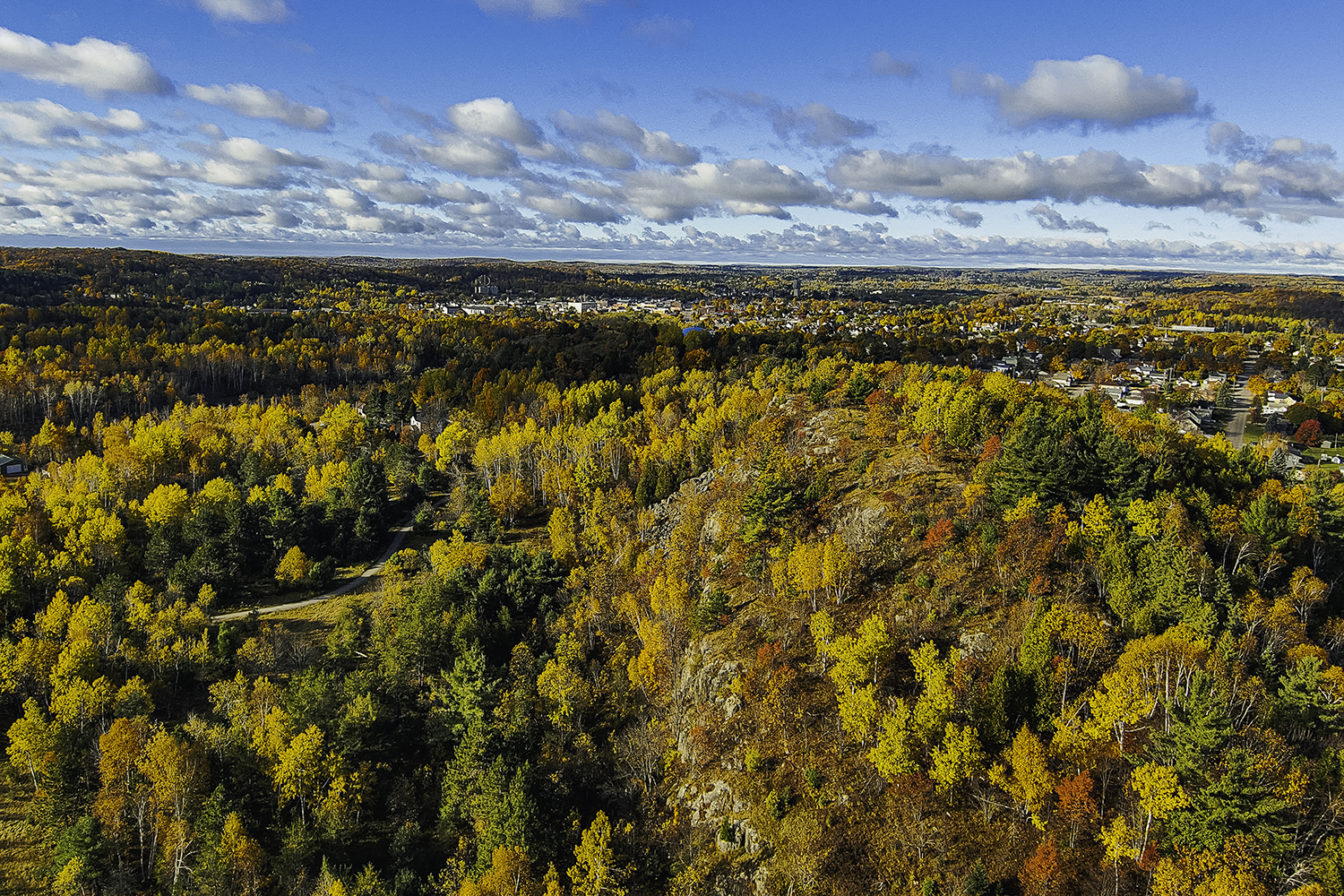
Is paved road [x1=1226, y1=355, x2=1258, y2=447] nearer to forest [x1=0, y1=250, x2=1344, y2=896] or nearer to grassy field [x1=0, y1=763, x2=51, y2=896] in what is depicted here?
forest [x1=0, y1=250, x2=1344, y2=896]

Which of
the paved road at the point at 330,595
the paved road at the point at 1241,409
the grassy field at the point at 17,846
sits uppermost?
the paved road at the point at 1241,409

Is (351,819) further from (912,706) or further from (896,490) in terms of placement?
(896,490)

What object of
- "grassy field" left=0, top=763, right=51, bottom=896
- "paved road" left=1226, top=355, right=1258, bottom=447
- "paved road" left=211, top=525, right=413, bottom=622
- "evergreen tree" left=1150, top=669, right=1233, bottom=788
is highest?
"paved road" left=1226, top=355, right=1258, bottom=447

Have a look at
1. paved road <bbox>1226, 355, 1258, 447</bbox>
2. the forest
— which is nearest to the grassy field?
the forest

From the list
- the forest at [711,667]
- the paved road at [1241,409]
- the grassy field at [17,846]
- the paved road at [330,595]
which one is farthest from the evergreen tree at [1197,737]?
the paved road at [1241,409]

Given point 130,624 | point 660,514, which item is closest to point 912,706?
point 660,514

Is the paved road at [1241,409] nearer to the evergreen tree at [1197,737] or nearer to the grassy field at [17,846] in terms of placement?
the evergreen tree at [1197,737]
